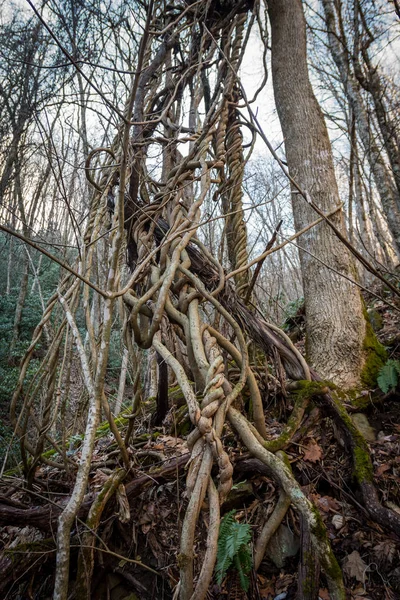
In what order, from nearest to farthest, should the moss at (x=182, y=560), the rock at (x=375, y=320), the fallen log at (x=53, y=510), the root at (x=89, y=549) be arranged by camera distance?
the moss at (x=182, y=560) → the root at (x=89, y=549) → the fallen log at (x=53, y=510) → the rock at (x=375, y=320)

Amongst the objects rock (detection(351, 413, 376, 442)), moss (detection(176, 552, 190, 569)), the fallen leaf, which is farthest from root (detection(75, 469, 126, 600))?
rock (detection(351, 413, 376, 442))

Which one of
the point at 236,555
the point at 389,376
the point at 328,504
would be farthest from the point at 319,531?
the point at 389,376

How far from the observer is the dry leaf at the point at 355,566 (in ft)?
3.02

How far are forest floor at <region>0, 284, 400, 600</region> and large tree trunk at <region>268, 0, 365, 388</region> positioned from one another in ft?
1.75

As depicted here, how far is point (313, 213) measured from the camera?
2.09 meters

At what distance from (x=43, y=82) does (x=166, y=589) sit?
5.21 m

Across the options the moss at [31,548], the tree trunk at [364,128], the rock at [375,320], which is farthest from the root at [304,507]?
the tree trunk at [364,128]

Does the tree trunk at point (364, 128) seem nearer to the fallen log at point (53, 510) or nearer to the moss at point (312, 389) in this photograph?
the moss at point (312, 389)

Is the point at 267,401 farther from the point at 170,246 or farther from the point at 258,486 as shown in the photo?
the point at 170,246

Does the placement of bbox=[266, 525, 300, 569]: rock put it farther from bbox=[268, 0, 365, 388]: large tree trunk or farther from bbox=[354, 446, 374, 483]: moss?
bbox=[268, 0, 365, 388]: large tree trunk

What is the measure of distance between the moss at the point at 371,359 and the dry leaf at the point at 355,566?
0.88 m

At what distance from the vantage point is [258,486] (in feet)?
3.79

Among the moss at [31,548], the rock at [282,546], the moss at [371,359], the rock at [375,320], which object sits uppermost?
the rock at [375,320]

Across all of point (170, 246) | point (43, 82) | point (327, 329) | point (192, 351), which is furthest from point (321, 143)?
point (43, 82)
